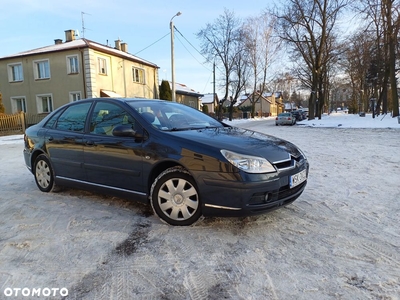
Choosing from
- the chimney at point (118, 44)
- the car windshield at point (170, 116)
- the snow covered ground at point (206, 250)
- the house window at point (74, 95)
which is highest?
the chimney at point (118, 44)

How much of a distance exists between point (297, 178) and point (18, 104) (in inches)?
1055

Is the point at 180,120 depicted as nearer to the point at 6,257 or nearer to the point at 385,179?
the point at 6,257

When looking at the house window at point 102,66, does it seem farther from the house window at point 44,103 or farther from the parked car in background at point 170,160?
the parked car in background at point 170,160

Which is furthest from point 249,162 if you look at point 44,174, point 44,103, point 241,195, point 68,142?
point 44,103

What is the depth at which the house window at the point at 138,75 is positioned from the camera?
25.3 m

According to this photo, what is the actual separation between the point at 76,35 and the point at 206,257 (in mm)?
27607

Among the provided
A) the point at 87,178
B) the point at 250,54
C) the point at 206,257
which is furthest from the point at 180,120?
the point at 250,54

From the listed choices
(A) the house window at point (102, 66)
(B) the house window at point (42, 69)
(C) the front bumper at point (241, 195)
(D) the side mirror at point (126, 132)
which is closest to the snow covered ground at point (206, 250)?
(C) the front bumper at point (241, 195)

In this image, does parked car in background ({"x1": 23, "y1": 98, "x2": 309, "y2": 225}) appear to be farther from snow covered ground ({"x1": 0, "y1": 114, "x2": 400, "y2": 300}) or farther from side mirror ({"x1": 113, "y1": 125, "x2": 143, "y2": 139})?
snow covered ground ({"x1": 0, "y1": 114, "x2": 400, "y2": 300})

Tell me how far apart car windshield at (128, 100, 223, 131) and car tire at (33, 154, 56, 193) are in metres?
1.85

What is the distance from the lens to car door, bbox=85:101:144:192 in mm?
3531

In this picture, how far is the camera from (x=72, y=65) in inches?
858

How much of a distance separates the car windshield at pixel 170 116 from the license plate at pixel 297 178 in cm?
138

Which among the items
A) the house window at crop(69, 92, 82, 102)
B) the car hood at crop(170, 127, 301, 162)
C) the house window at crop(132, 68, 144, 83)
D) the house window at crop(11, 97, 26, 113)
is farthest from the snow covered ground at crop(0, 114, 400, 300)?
the house window at crop(11, 97, 26, 113)
